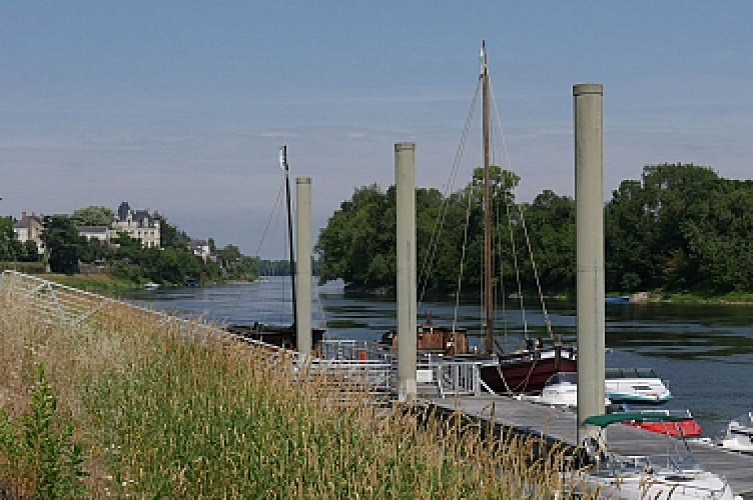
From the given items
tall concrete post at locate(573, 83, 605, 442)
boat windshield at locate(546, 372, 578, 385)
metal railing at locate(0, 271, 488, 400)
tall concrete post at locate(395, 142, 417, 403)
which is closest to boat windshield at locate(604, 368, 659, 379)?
boat windshield at locate(546, 372, 578, 385)

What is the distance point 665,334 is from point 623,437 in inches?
1579

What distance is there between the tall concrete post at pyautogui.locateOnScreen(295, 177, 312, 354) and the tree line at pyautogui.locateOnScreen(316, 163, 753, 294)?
64.9 meters

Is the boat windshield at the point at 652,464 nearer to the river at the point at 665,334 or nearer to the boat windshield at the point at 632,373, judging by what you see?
the river at the point at 665,334

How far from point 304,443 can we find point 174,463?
1.24 metres

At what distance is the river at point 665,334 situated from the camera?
104 feet

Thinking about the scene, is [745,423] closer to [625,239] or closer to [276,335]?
[276,335]

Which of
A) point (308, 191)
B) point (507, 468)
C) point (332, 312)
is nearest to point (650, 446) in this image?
point (507, 468)

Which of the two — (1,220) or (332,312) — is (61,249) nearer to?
(1,220)

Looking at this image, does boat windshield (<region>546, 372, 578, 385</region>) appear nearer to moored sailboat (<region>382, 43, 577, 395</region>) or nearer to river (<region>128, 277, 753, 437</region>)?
moored sailboat (<region>382, 43, 577, 395</region>)

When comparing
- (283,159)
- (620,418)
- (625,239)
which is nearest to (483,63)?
(283,159)

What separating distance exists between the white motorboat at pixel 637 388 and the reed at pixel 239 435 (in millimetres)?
18347

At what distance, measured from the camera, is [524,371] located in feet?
95.8

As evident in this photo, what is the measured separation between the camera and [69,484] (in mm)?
8039

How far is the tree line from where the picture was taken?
91625 mm
